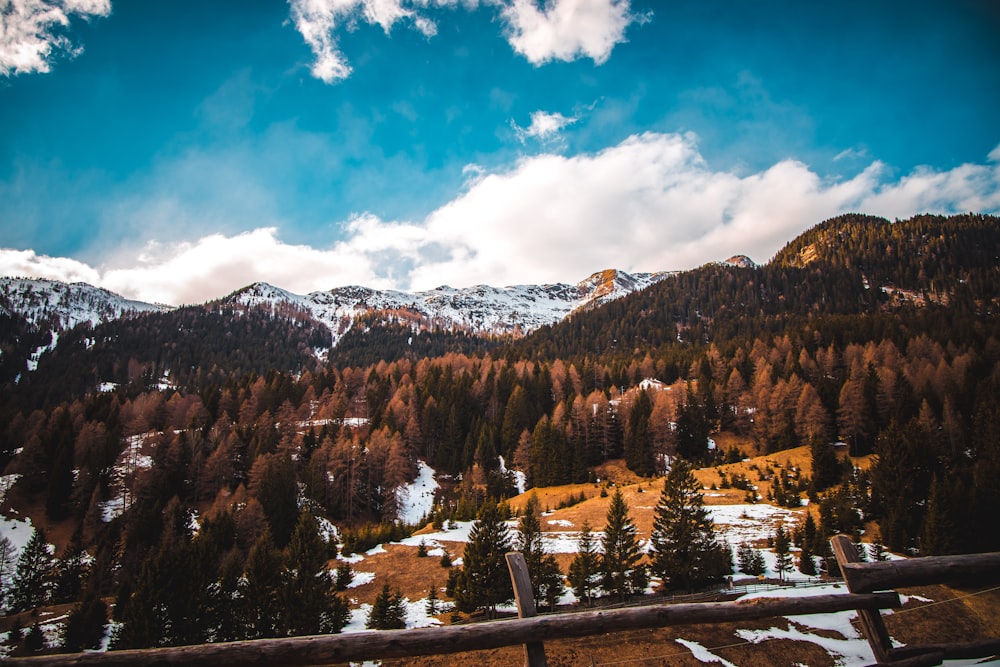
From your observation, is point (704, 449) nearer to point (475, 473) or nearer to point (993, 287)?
point (475, 473)

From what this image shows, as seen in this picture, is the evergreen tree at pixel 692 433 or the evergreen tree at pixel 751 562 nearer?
the evergreen tree at pixel 751 562

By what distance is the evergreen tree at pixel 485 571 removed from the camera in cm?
2788

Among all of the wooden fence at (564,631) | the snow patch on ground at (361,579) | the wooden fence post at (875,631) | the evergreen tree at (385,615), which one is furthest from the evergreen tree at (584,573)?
the wooden fence at (564,631)

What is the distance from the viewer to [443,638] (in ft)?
17.5

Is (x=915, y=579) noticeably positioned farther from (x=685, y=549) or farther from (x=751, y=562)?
(x=751, y=562)

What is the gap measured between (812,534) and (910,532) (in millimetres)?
8028

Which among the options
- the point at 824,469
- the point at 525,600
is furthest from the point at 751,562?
the point at 525,600

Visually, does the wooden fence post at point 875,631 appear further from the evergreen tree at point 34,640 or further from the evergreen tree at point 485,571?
the evergreen tree at point 34,640

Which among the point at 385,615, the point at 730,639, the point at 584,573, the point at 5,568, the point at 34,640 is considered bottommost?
the point at 34,640

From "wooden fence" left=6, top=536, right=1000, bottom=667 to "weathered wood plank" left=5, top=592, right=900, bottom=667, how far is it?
0.01m

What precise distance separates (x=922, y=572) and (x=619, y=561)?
27.1 metres

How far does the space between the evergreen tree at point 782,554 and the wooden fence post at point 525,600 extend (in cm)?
3376

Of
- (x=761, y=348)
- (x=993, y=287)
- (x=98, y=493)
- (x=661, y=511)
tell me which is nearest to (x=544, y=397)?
(x=761, y=348)

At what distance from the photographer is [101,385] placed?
18475 centimetres
